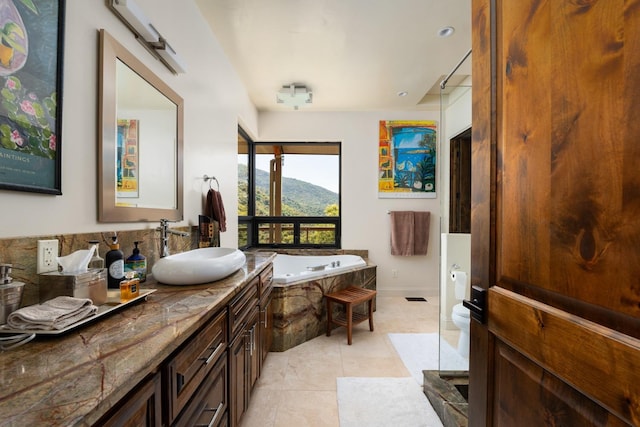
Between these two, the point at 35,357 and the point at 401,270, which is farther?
the point at 401,270

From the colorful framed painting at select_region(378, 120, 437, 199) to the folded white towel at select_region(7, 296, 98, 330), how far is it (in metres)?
3.51

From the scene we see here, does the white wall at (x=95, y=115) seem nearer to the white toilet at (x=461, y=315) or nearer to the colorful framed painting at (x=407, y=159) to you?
the white toilet at (x=461, y=315)

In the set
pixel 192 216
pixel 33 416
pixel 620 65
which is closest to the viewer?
pixel 33 416

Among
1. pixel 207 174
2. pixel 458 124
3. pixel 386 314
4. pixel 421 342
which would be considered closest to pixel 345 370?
pixel 421 342

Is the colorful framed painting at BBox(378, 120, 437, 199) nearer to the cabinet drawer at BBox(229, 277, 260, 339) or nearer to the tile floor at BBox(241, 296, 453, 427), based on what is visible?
the tile floor at BBox(241, 296, 453, 427)

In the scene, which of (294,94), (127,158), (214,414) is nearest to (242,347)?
(214,414)

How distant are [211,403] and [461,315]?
1.83 metres

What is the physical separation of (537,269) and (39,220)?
1.51 m

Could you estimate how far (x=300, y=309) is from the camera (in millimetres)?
2441

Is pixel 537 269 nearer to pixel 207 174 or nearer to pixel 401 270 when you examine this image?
pixel 207 174

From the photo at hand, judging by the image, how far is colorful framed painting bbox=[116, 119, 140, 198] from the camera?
1.25m

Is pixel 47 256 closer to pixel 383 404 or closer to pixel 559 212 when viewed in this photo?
pixel 559 212

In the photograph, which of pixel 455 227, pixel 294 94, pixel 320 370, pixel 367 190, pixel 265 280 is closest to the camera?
pixel 265 280

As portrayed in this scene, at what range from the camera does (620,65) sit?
1.71 feet
